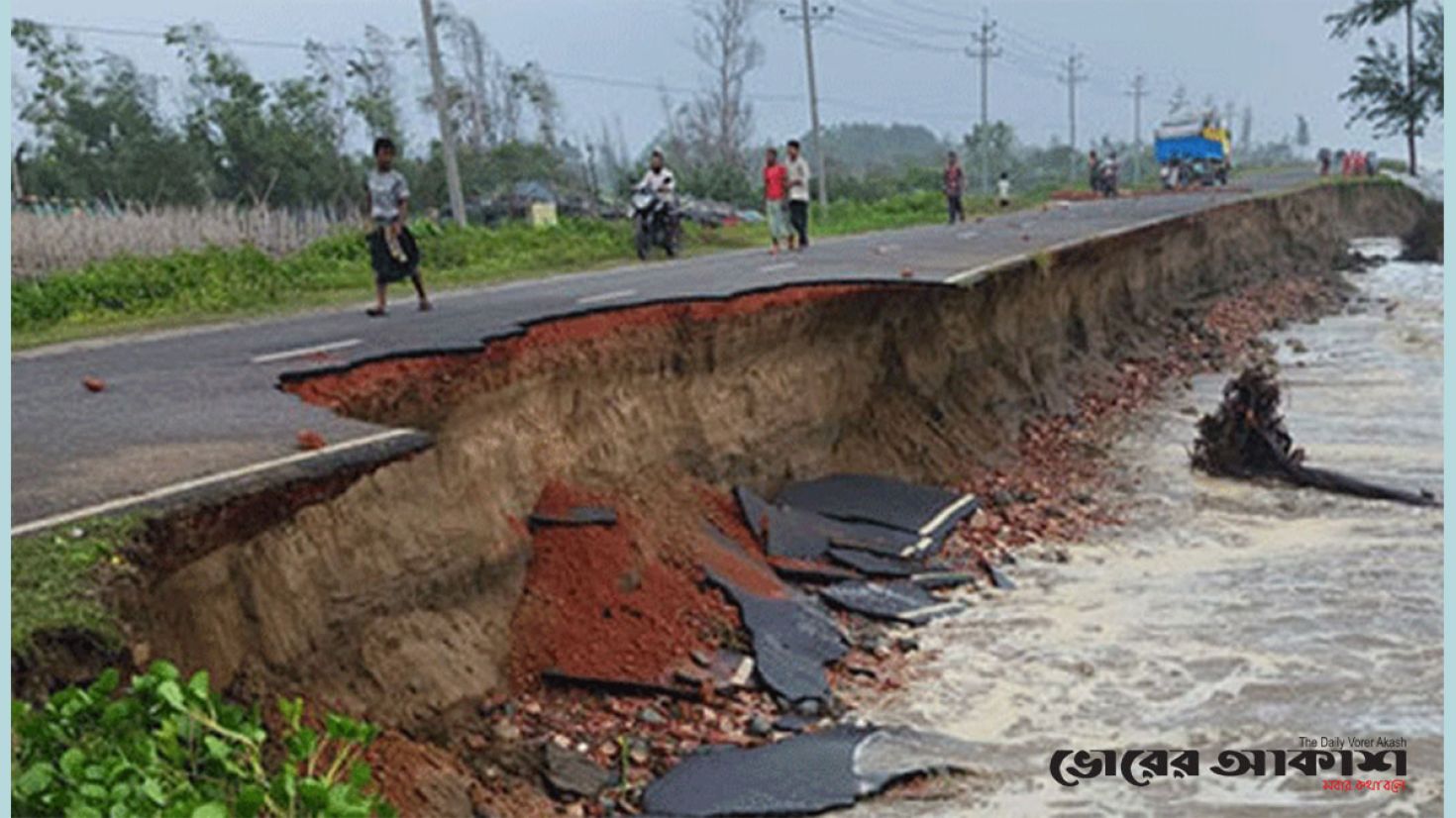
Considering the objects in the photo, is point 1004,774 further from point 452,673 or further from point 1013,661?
point 452,673

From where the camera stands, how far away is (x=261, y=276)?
18.1 m

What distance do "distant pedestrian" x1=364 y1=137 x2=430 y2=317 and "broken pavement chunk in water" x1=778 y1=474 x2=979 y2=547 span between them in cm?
404

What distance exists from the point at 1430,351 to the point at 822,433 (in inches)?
752

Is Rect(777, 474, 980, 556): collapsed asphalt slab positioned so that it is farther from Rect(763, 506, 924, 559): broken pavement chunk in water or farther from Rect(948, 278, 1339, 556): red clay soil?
Rect(948, 278, 1339, 556): red clay soil

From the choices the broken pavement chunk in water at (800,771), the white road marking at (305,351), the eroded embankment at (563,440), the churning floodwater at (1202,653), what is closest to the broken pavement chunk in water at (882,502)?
the eroded embankment at (563,440)

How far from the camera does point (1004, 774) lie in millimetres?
7641


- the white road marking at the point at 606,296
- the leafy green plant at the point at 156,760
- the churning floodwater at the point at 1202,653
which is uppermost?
the white road marking at the point at 606,296

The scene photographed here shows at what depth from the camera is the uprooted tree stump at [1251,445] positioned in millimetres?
16047

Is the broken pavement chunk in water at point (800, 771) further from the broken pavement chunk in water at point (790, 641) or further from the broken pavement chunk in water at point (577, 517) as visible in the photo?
the broken pavement chunk in water at point (577, 517)

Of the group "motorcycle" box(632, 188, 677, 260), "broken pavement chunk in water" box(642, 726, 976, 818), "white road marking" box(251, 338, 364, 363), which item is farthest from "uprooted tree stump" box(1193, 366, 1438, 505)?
"white road marking" box(251, 338, 364, 363)

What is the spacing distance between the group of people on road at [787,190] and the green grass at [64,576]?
51.9 ft

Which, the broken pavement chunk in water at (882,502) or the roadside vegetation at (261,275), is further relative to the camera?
the roadside vegetation at (261,275)

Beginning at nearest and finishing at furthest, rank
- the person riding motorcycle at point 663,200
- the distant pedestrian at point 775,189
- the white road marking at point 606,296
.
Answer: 1. the white road marking at point 606,296
2. the distant pedestrian at point 775,189
3. the person riding motorcycle at point 663,200

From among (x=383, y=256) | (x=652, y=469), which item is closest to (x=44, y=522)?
(x=652, y=469)
